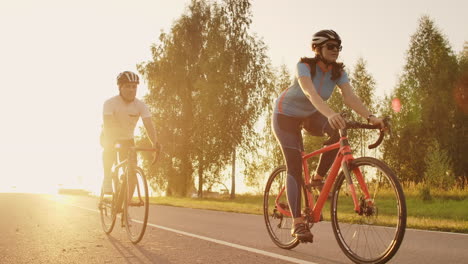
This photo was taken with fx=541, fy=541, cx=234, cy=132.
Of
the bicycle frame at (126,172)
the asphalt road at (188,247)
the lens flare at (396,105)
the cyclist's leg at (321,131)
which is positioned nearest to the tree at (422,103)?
the lens flare at (396,105)

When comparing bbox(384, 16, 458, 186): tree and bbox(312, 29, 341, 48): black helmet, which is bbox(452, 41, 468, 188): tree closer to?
bbox(384, 16, 458, 186): tree

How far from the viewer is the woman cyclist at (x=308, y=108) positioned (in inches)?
201

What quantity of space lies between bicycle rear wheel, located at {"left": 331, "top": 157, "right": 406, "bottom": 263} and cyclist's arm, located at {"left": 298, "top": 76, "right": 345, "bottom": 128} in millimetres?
373

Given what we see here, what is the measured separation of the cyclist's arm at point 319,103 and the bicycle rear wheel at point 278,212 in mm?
1274

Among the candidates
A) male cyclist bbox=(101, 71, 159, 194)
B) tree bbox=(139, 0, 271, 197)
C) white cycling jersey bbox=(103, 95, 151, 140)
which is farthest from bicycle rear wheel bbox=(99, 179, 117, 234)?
tree bbox=(139, 0, 271, 197)

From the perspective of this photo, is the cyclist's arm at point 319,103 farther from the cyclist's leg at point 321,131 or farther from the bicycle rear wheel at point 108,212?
the bicycle rear wheel at point 108,212

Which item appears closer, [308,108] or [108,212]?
[308,108]

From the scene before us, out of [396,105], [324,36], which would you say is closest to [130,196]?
[324,36]

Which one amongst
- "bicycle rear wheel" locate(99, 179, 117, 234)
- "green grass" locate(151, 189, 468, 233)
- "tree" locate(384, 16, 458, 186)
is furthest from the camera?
"tree" locate(384, 16, 458, 186)

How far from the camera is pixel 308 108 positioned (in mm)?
5625

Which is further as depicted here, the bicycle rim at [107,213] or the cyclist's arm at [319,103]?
the bicycle rim at [107,213]

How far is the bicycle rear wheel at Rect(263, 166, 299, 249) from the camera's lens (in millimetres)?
6094

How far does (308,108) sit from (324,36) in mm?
845

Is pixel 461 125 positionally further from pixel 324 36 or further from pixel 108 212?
pixel 324 36
